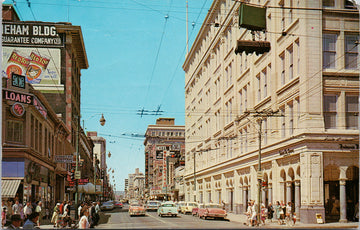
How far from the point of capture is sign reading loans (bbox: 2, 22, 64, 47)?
68.4 metres

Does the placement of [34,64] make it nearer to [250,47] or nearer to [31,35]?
[31,35]

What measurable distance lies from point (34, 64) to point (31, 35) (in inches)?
192

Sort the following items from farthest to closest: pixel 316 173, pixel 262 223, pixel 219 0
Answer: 1. pixel 219 0
2. pixel 262 223
3. pixel 316 173

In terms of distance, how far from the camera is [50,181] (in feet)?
183

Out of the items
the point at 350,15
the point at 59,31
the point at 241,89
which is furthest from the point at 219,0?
the point at 350,15

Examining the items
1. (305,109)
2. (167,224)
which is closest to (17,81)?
(167,224)

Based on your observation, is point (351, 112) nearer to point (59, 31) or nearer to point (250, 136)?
point (250, 136)

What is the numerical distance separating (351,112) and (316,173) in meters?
5.58

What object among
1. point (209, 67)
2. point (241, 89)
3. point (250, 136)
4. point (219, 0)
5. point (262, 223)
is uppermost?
point (219, 0)

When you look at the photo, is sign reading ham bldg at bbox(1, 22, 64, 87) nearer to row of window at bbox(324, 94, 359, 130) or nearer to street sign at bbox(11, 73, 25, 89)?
street sign at bbox(11, 73, 25, 89)

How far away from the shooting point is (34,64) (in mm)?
68188

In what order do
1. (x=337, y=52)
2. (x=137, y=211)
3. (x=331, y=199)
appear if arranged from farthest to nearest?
(x=137, y=211) < (x=331, y=199) < (x=337, y=52)

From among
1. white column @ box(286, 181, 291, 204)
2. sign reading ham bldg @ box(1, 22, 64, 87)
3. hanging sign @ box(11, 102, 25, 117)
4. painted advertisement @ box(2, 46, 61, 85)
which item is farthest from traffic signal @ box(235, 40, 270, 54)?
sign reading ham bldg @ box(1, 22, 64, 87)

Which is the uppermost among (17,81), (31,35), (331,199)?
(31,35)
